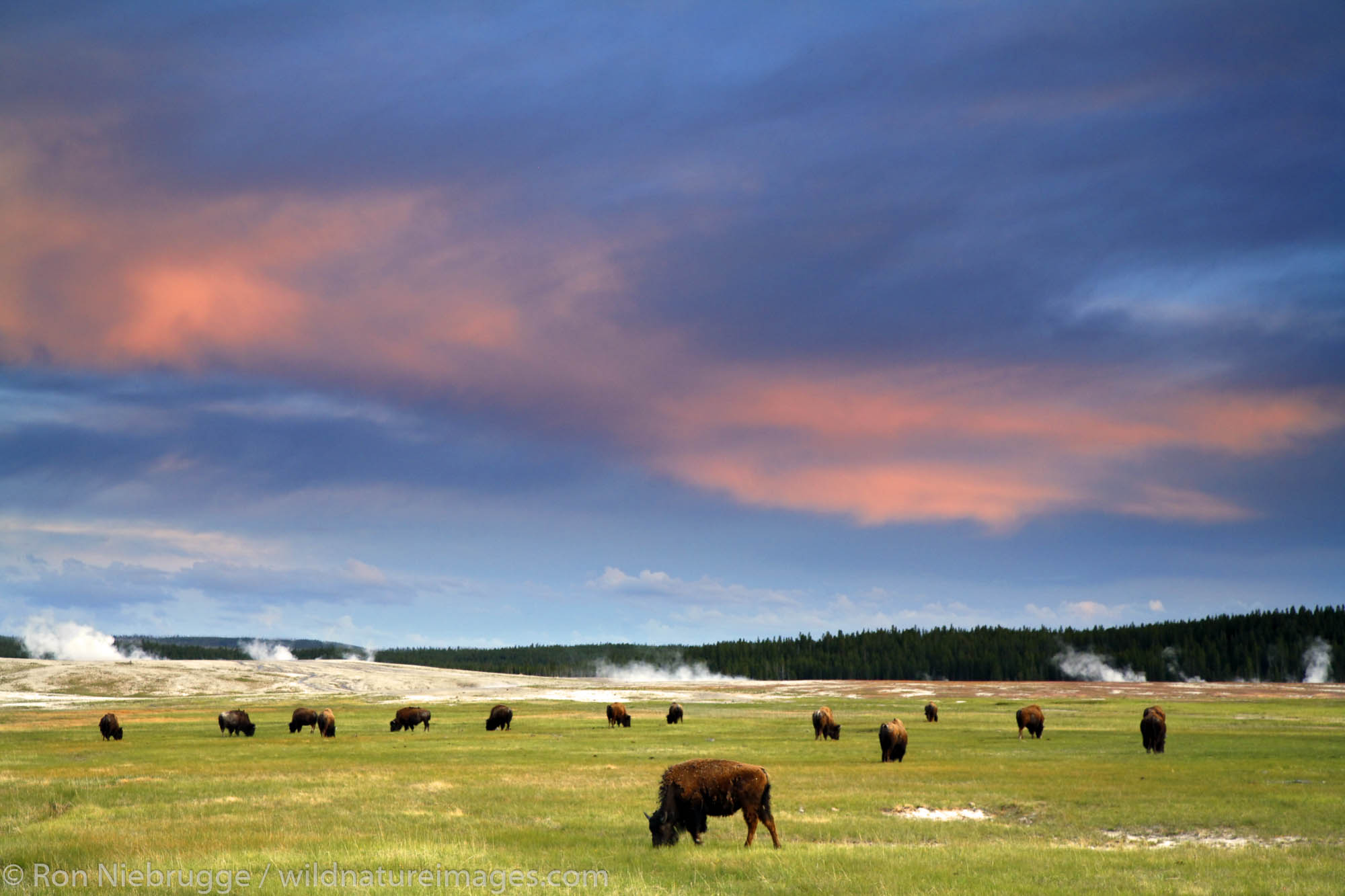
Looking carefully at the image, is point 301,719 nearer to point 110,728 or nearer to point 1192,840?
point 110,728

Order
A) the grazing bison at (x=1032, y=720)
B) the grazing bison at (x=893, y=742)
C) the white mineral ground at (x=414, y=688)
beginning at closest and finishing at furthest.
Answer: the grazing bison at (x=893, y=742)
the grazing bison at (x=1032, y=720)
the white mineral ground at (x=414, y=688)

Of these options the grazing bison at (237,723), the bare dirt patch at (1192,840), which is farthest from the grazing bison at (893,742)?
the grazing bison at (237,723)

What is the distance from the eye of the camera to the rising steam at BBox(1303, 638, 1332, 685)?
17450 cm

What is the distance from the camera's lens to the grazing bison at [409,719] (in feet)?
215

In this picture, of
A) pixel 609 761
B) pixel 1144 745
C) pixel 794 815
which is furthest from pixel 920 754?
pixel 794 815

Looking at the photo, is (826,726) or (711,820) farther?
(826,726)

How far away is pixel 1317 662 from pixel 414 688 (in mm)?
163308

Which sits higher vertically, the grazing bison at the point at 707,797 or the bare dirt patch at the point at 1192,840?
the grazing bison at the point at 707,797

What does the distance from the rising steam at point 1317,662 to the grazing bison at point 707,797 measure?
19331cm

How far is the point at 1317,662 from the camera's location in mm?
176750

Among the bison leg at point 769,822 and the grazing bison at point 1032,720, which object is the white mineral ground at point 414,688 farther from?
the bison leg at point 769,822

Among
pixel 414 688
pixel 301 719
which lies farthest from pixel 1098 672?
pixel 301 719

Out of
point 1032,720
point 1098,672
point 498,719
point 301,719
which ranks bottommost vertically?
point 1098,672

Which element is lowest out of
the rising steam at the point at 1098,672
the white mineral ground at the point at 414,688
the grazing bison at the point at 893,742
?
the rising steam at the point at 1098,672
